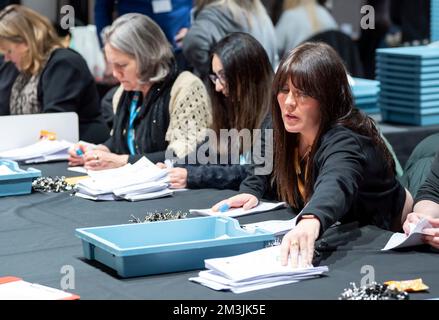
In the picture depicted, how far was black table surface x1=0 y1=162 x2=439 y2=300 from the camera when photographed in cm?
224

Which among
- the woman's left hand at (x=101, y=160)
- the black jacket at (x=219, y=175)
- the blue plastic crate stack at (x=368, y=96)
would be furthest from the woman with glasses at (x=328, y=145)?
the blue plastic crate stack at (x=368, y=96)

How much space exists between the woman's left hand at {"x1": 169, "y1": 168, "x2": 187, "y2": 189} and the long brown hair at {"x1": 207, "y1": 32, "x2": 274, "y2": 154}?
0.30 metres

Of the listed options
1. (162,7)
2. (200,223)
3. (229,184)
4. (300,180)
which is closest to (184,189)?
(229,184)

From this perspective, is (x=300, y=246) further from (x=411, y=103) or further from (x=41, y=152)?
(x=411, y=103)

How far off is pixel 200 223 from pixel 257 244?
0.20 metres

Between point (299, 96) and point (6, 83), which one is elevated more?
point (299, 96)

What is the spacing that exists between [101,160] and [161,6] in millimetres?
1959

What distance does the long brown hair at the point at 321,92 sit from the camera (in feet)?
9.43

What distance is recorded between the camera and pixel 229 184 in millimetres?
3627

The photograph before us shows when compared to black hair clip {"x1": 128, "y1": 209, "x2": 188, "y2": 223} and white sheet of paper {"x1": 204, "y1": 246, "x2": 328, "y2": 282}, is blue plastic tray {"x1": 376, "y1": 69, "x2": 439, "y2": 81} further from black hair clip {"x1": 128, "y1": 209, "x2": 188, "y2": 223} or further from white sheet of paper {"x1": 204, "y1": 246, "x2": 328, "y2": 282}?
white sheet of paper {"x1": 204, "y1": 246, "x2": 328, "y2": 282}

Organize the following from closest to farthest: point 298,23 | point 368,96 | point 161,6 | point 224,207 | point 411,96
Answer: point 224,207 → point 411,96 → point 368,96 → point 161,6 → point 298,23

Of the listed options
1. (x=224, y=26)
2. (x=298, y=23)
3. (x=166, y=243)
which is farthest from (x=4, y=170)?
(x=298, y=23)

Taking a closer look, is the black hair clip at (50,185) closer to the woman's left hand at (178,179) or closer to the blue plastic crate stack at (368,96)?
the woman's left hand at (178,179)

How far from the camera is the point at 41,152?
4.24 meters
